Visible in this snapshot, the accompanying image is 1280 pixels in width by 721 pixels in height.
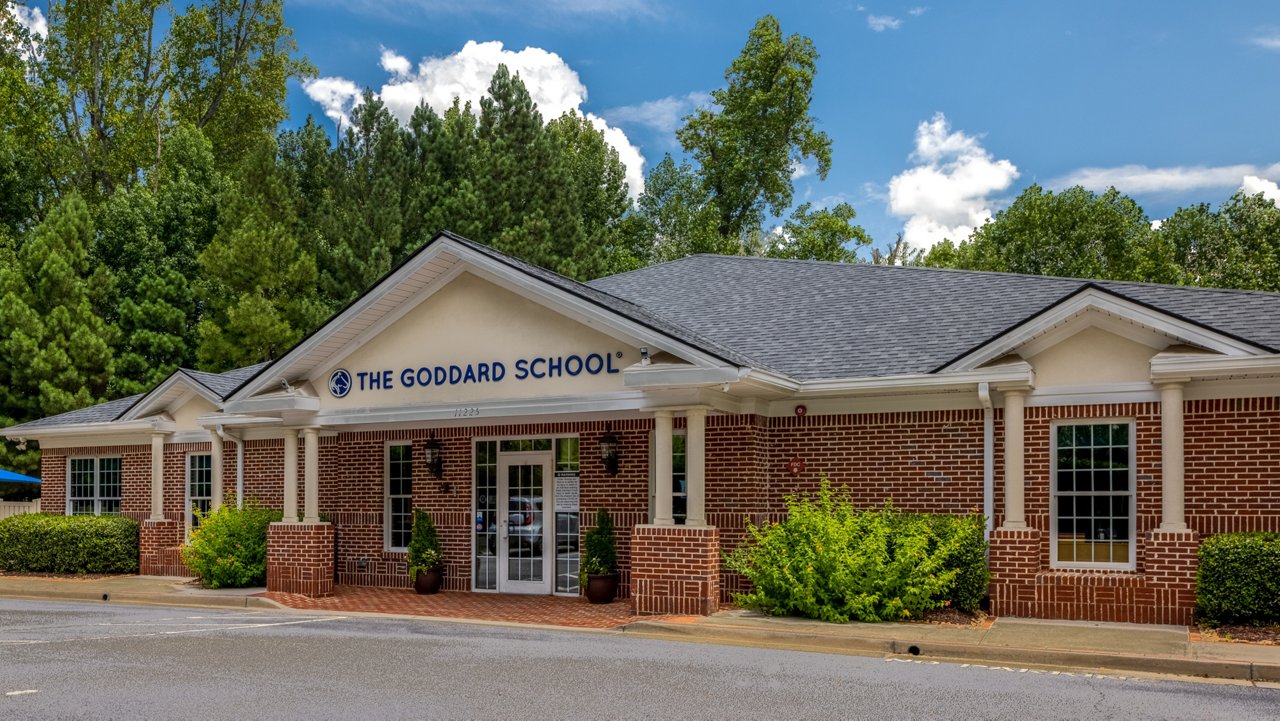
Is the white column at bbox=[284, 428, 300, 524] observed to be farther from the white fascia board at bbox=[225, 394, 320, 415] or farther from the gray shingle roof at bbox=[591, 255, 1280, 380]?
the gray shingle roof at bbox=[591, 255, 1280, 380]

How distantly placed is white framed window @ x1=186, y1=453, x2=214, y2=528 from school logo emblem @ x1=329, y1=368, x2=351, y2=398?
19.7ft

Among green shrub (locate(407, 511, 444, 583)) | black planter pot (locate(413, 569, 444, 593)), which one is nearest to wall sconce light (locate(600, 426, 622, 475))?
green shrub (locate(407, 511, 444, 583))

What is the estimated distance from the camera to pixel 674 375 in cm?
1448

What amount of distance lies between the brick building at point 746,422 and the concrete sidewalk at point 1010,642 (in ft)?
2.79

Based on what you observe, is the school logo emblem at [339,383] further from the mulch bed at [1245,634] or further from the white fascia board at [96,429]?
the mulch bed at [1245,634]

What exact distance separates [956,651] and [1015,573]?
272 cm

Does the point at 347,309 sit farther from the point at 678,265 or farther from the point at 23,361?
the point at 23,361

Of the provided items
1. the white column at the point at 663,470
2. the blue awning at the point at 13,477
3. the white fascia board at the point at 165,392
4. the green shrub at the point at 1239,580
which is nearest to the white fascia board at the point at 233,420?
the white fascia board at the point at 165,392

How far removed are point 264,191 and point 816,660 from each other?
27.6m

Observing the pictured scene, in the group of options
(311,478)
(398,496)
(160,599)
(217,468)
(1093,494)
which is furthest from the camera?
(217,468)

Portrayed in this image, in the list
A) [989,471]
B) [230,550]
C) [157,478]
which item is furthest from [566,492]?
[157,478]

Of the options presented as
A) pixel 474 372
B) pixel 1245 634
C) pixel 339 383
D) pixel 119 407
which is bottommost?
pixel 1245 634

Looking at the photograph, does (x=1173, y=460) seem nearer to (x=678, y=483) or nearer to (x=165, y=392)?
(x=678, y=483)

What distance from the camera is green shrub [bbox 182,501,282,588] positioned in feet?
63.3
